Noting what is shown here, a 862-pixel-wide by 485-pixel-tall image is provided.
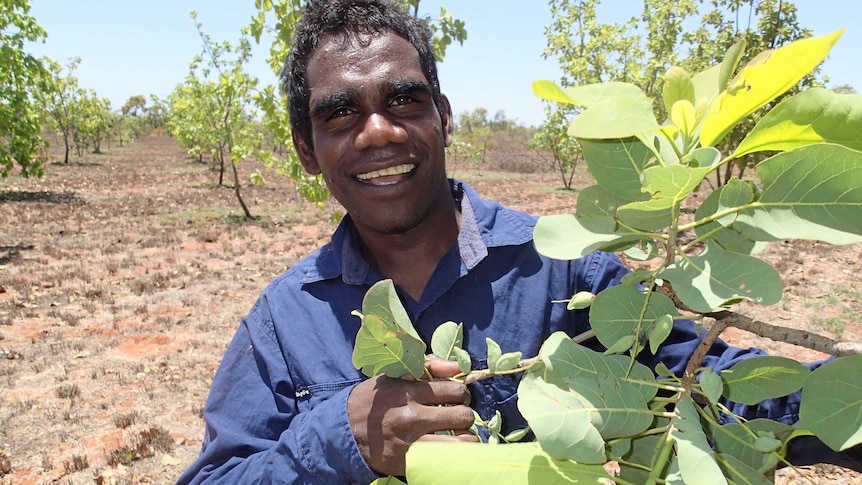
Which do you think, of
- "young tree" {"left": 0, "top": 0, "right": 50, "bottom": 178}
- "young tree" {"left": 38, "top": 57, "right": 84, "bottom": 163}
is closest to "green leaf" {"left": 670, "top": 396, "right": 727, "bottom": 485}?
"young tree" {"left": 0, "top": 0, "right": 50, "bottom": 178}

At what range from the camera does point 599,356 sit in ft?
2.46

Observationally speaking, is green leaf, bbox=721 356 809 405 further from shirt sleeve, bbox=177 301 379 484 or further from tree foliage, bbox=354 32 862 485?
shirt sleeve, bbox=177 301 379 484

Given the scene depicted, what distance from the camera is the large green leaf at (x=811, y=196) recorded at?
558mm

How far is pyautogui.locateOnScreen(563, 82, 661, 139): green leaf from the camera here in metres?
0.58

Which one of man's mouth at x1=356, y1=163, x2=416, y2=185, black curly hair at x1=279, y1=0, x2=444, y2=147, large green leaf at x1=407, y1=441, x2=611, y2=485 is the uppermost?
black curly hair at x1=279, y1=0, x2=444, y2=147

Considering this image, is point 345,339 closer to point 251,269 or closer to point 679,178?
point 679,178

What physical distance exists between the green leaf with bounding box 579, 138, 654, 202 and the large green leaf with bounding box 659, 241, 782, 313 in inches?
4.2

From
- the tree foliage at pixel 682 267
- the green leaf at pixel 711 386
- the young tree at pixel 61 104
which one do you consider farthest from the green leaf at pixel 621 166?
the young tree at pixel 61 104

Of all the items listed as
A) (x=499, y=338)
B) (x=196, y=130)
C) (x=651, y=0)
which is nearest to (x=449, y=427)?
(x=499, y=338)

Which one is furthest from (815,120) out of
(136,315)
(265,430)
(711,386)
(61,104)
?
(61,104)

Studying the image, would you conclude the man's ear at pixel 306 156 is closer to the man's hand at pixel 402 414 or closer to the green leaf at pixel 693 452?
the man's hand at pixel 402 414

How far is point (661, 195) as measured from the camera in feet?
2.04

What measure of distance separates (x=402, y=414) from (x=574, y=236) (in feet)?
1.35

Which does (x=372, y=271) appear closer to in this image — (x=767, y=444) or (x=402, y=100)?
(x=402, y=100)
